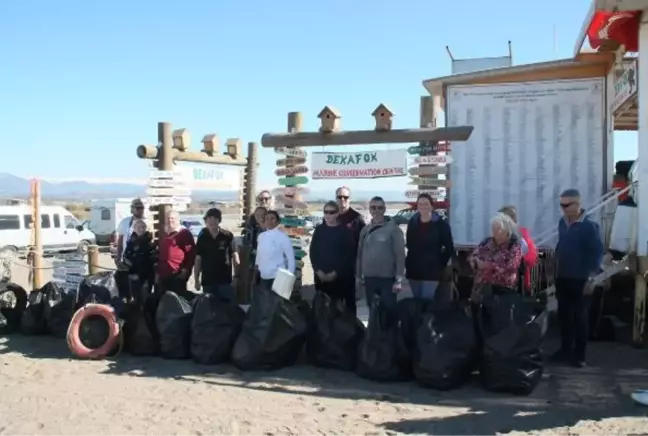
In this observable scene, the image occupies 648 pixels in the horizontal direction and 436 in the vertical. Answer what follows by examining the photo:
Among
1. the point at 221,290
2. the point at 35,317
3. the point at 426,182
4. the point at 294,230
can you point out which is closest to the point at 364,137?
the point at 426,182

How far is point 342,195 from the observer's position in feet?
22.2

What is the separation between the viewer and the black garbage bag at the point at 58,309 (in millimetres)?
7613

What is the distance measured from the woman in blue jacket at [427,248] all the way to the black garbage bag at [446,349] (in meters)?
0.61

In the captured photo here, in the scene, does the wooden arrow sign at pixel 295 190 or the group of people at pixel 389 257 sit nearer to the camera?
the group of people at pixel 389 257

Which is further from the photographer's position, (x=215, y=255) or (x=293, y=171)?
(x=293, y=171)

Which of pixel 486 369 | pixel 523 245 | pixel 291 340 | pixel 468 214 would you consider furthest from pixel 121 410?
pixel 468 214

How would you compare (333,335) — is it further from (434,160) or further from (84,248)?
(84,248)

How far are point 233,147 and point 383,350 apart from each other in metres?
5.02

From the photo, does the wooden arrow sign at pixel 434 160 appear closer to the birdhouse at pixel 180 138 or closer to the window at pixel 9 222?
the birdhouse at pixel 180 138

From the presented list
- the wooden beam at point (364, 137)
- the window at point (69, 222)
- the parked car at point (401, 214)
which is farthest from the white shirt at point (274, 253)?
the window at point (69, 222)

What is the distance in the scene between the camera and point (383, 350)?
5.75 m

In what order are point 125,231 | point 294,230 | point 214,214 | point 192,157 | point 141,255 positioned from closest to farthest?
point 214,214
point 141,255
point 125,231
point 294,230
point 192,157

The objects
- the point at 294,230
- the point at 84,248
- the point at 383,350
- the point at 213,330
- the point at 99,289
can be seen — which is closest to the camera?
the point at 383,350

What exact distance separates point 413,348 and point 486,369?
23.9 inches
